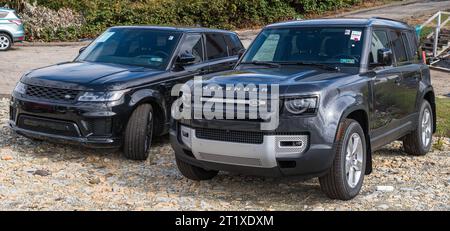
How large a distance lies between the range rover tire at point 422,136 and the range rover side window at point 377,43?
1231mm

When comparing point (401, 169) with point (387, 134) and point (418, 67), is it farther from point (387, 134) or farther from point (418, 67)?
point (418, 67)

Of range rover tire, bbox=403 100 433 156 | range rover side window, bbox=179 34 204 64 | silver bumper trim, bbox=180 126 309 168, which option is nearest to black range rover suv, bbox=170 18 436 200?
silver bumper trim, bbox=180 126 309 168

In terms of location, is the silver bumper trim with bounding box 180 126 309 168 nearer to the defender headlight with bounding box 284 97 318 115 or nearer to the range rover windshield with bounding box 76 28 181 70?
the defender headlight with bounding box 284 97 318 115

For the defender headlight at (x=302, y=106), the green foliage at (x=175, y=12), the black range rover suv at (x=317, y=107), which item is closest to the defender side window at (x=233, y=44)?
the black range rover suv at (x=317, y=107)

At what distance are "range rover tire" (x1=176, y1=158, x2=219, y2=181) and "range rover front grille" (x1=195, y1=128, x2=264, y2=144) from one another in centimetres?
68

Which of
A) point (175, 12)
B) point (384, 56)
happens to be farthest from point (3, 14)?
point (384, 56)

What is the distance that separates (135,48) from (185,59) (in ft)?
2.58

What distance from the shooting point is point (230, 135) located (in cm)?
529

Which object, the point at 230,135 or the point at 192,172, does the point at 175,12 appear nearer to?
the point at 192,172

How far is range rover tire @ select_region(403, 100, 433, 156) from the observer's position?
7.54 metres

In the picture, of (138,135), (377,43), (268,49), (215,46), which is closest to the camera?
(377,43)

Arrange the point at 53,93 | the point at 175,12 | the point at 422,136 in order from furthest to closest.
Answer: the point at 175,12
the point at 422,136
the point at 53,93

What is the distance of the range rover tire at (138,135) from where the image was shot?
698 centimetres

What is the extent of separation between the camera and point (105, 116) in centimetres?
676
